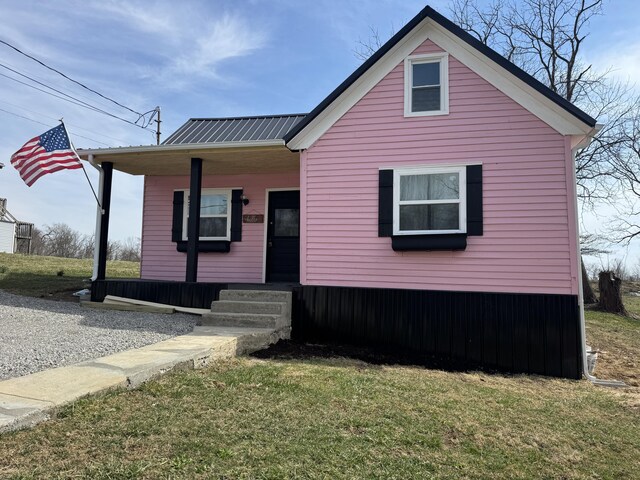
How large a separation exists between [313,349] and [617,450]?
142 inches

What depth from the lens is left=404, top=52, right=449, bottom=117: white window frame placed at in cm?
668

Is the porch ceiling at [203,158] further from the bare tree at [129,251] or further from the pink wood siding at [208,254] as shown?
the bare tree at [129,251]

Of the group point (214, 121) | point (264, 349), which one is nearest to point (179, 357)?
point (264, 349)

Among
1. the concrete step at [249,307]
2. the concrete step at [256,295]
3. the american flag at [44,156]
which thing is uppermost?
the american flag at [44,156]

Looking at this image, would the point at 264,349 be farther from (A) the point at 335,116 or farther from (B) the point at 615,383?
(B) the point at 615,383

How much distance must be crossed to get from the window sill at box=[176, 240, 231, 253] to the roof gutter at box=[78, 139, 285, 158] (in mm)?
2111

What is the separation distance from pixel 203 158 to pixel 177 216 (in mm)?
1791

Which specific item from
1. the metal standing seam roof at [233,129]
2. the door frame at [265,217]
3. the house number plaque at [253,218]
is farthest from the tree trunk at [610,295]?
the house number plaque at [253,218]

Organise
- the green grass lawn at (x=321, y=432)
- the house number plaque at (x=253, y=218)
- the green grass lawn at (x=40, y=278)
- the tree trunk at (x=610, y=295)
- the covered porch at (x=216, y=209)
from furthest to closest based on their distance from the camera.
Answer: the tree trunk at (x=610, y=295), the green grass lawn at (x=40, y=278), the house number plaque at (x=253, y=218), the covered porch at (x=216, y=209), the green grass lawn at (x=321, y=432)

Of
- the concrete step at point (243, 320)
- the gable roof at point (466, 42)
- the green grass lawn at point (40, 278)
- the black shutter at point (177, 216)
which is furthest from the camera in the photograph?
the green grass lawn at point (40, 278)

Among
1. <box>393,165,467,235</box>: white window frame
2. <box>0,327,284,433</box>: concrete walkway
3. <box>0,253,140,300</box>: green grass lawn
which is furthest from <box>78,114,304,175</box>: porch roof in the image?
<box>0,327,284,433</box>: concrete walkway

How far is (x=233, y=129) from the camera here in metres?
9.80

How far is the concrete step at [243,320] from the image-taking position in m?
6.18

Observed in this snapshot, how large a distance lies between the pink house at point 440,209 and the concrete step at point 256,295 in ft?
0.79
